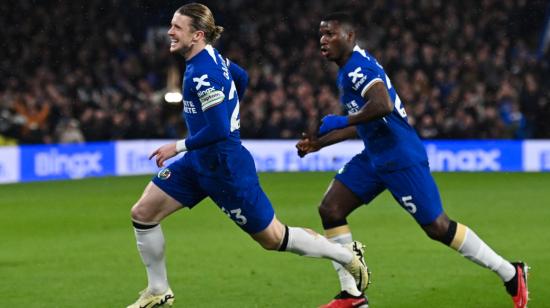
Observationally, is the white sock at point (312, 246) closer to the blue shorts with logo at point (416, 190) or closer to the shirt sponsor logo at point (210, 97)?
the blue shorts with logo at point (416, 190)

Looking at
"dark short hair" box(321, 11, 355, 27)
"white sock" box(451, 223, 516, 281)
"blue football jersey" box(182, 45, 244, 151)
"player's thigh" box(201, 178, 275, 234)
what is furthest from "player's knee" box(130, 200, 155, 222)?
"white sock" box(451, 223, 516, 281)

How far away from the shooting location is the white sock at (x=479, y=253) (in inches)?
301

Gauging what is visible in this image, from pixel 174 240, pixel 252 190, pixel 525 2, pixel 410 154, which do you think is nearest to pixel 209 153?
pixel 252 190

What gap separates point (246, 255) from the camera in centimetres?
1116

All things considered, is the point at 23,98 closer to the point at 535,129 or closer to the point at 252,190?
the point at 535,129

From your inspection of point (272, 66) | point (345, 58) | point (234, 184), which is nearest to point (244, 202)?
point (234, 184)

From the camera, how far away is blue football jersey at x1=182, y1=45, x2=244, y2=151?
703 centimetres

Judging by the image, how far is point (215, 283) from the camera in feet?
30.7

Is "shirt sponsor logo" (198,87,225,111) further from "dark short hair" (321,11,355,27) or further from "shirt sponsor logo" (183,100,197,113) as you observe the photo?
"dark short hair" (321,11,355,27)

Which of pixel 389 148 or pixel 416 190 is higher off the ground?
pixel 389 148

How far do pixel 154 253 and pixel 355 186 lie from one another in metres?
1.56

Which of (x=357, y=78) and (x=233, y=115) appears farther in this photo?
(x=357, y=78)

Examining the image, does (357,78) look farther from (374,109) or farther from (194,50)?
(194,50)

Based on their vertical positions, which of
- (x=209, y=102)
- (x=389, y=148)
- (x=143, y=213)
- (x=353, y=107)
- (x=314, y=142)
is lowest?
(x=143, y=213)
